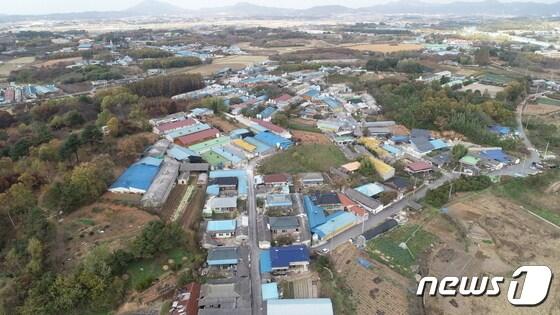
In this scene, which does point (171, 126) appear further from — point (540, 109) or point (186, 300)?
point (540, 109)

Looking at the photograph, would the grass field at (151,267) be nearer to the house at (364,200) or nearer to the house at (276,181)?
the house at (276,181)

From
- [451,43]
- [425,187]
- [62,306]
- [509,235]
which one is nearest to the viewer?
[62,306]

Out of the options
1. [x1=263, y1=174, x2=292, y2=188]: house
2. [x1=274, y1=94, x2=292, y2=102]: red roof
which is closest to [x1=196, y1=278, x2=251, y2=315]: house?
[x1=263, y1=174, x2=292, y2=188]: house

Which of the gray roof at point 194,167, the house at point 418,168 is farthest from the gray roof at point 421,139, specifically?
the gray roof at point 194,167

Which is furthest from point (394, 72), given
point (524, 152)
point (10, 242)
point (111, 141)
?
point (10, 242)

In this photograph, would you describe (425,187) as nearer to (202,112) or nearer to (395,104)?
(395,104)

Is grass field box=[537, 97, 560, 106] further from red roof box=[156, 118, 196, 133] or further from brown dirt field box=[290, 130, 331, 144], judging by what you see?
red roof box=[156, 118, 196, 133]

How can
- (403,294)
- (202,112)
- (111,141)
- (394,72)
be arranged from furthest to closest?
(394,72) < (202,112) < (111,141) < (403,294)
